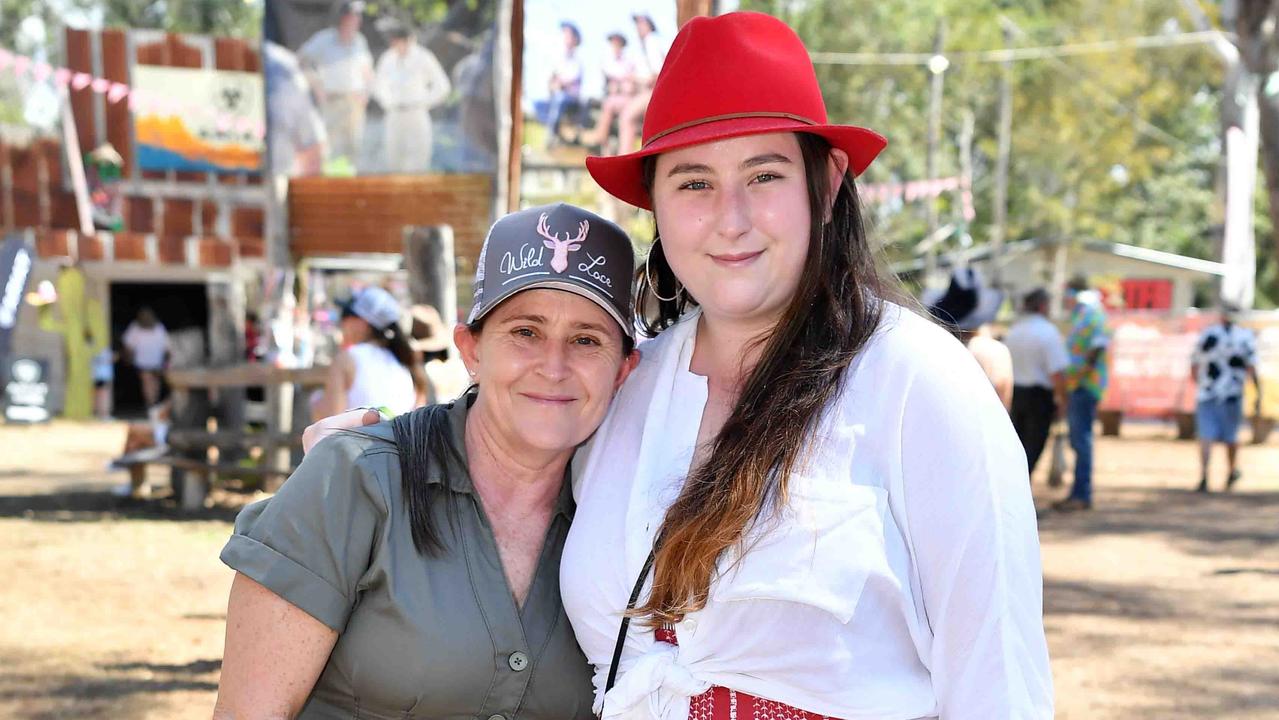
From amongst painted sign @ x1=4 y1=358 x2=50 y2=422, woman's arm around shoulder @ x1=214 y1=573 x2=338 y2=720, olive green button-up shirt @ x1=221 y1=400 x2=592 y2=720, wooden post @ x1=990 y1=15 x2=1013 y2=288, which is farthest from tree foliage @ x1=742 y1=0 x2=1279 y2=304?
woman's arm around shoulder @ x1=214 y1=573 x2=338 y2=720

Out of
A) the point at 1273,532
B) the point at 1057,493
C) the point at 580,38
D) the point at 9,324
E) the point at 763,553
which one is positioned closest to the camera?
the point at 763,553

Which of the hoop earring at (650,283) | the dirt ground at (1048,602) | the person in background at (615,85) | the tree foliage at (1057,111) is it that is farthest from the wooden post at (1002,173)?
the hoop earring at (650,283)

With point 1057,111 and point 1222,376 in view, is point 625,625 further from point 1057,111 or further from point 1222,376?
point 1057,111

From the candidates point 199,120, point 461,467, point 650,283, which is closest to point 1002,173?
point 199,120

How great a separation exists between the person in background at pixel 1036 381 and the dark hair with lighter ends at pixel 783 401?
8043 millimetres

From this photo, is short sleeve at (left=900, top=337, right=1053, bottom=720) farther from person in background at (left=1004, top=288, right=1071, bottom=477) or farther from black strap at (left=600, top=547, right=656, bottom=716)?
person in background at (left=1004, top=288, right=1071, bottom=477)

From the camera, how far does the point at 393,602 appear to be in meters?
2.01

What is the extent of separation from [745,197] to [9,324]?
18.0m

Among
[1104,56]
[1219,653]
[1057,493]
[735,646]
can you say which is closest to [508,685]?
[735,646]

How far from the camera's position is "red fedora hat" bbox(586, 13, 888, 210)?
2.04 meters

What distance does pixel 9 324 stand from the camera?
17453 mm

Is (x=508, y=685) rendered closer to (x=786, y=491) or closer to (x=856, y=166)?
(x=786, y=491)

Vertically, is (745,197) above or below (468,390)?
above

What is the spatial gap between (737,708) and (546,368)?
0.69 meters
